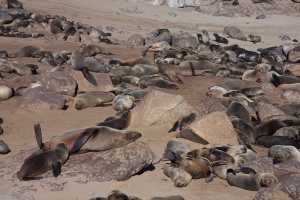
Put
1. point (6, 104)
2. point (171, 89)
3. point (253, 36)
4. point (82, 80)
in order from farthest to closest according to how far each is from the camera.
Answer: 1. point (253, 36)
2. point (171, 89)
3. point (82, 80)
4. point (6, 104)

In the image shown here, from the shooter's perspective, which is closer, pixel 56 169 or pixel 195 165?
pixel 56 169

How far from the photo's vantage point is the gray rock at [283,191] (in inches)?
186

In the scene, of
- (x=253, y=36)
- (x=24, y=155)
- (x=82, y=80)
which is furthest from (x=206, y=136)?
(x=253, y=36)

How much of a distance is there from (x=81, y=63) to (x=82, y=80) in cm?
46

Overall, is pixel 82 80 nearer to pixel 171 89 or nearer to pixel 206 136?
pixel 171 89

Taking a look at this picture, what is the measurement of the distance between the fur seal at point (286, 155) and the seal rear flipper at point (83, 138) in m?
1.95

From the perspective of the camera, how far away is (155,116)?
277 inches

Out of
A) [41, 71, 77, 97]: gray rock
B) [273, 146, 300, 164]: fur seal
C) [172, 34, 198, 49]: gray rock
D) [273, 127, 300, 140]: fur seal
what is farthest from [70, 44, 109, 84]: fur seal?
[172, 34, 198, 49]: gray rock

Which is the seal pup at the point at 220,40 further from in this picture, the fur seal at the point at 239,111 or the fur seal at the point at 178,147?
the fur seal at the point at 178,147

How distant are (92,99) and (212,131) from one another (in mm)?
2230

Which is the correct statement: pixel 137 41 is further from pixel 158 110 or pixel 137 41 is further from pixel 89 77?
pixel 158 110

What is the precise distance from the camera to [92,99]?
8000 mm

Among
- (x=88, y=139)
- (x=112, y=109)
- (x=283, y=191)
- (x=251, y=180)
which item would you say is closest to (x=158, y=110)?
(x=112, y=109)

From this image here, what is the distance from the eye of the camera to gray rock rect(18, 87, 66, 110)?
7602 mm
